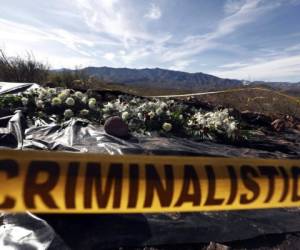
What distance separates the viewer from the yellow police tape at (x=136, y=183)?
1265 millimetres

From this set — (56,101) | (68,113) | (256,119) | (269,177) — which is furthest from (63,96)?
(269,177)

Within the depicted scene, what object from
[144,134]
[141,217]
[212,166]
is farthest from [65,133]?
[212,166]

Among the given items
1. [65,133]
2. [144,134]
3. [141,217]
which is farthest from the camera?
[144,134]

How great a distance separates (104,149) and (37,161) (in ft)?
10.9

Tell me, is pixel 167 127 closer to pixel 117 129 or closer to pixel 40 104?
pixel 117 129

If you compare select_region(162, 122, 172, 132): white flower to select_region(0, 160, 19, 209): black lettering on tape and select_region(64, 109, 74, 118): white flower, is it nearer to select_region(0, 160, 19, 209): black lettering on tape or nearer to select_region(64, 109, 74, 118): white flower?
select_region(64, 109, 74, 118): white flower

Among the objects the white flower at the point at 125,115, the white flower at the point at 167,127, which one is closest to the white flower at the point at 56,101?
the white flower at the point at 125,115

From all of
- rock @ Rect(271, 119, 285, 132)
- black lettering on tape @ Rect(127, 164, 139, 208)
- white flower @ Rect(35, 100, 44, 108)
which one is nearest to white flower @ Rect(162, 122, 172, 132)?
white flower @ Rect(35, 100, 44, 108)

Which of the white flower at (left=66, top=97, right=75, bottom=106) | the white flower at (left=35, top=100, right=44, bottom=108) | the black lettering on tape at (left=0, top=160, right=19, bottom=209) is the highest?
the black lettering on tape at (left=0, top=160, right=19, bottom=209)

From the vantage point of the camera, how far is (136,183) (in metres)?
1.37

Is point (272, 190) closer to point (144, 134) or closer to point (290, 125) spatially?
point (144, 134)

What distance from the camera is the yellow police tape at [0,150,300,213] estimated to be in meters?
1.26

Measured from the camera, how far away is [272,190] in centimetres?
159

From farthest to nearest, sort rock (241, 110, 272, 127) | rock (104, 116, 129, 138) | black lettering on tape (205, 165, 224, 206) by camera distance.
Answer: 1. rock (241, 110, 272, 127)
2. rock (104, 116, 129, 138)
3. black lettering on tape (205, 165, 224, 206)
